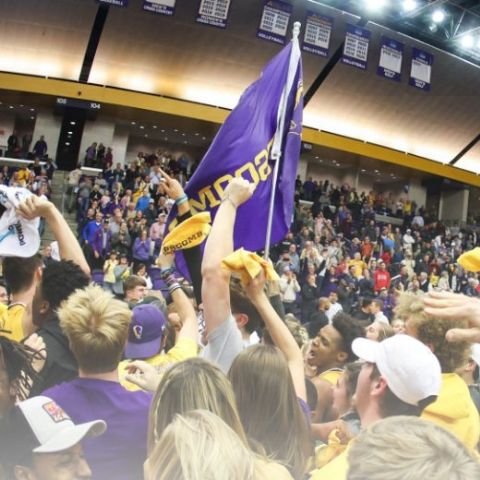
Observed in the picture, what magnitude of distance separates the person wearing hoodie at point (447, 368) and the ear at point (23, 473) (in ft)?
4.10

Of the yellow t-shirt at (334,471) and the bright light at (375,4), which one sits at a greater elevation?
the bright light at (375,4)

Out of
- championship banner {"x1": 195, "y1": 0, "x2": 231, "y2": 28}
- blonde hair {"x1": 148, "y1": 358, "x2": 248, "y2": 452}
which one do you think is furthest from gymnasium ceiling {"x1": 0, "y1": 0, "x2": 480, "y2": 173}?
blonde hair {"x1": 148, "y1": 358, "x2": 248, "y2": 452}

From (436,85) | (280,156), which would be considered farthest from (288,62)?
(436,85)

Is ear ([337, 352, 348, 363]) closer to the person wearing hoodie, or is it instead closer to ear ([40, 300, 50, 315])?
the person wearing hoodie

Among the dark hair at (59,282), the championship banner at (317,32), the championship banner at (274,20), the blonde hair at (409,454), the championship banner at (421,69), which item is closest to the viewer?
the blonde hair at (409,454)

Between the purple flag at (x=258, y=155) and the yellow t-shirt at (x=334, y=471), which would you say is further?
the purple flag at (x=258, y=155)

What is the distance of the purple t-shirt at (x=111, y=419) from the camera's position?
1.47 meters

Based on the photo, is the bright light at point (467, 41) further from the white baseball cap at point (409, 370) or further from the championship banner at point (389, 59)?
the white baseball cap at point (409, 370)

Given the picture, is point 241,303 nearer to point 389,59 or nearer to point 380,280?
point 380,280

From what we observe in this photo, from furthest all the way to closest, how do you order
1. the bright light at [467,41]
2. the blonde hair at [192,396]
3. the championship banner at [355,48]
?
1. the bright light at [467,41]
2. the championship banner at [355,48]
3. the blonde hair at [192,396]

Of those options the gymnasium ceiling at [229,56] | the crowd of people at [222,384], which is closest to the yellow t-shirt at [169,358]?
the crowd of people at [222,384]

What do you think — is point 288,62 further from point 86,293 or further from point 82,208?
point 82,208

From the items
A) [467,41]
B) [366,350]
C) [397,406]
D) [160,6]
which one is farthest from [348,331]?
[467,41]

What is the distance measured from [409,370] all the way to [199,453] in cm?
78
